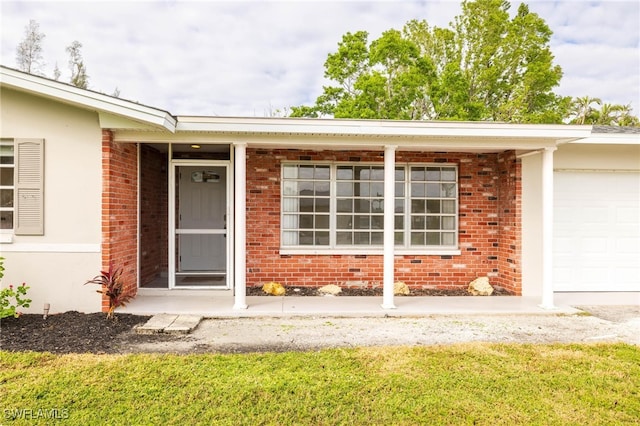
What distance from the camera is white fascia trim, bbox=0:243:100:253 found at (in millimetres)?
6082

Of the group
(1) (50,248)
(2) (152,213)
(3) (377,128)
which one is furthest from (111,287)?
(3) (377,128)

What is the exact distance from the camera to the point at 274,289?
24.9 feet

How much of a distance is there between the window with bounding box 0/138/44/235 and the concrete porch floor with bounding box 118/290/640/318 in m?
1.92

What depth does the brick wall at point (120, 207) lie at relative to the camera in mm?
6230

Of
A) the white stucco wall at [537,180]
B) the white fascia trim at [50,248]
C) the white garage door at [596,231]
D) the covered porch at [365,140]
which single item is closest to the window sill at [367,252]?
the covered porch at [365,140]

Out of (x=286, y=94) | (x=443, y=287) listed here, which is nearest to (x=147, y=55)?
(x=286, y=94)

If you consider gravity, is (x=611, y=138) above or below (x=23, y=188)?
above

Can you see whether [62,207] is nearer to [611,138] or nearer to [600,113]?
[611,138]

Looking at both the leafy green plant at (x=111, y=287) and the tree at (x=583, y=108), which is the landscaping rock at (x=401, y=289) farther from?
the tree at (x=583, y=108)

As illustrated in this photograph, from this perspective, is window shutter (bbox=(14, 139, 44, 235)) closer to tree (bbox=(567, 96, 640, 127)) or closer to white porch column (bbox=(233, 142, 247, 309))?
white porch column (bbox=(233, 142, 247, 309))

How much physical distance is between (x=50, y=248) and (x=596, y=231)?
31.6 ft

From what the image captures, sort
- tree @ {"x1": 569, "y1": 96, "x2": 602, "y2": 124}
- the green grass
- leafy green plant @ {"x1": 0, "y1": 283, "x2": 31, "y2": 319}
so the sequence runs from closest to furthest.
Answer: the green grass → leafy green plant @ {"x1": 0, "y1": 283, "x2": 31, "y2": 319} → tree @ {"x1": 569, "y1": 96, "x2": 602, "y2": 124}

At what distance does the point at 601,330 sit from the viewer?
570 cm

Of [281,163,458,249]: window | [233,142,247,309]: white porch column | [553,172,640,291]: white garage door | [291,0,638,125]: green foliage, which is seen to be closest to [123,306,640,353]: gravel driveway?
[233,142,247,309]: white porch column
